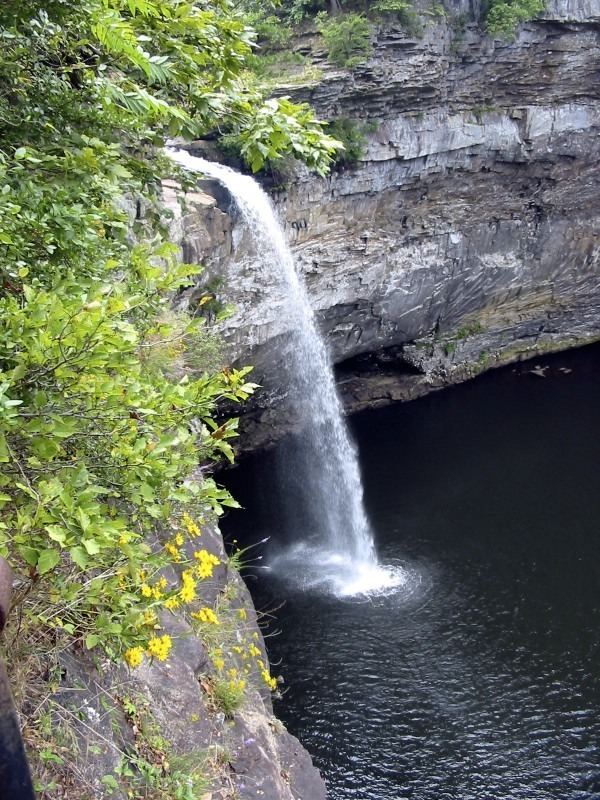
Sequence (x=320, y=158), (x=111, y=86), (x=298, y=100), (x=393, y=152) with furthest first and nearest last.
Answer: (x=393, y=152) → (x=298, y=100) → (x=320, y=158) → (x=111, y=86)

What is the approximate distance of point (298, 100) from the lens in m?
17.7

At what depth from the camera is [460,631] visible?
12344 millimetres

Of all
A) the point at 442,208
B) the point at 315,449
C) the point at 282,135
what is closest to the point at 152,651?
the point at 282,135

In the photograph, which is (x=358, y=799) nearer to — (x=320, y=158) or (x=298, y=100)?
(x=320, y=158)

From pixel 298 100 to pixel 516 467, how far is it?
1083 centimetres

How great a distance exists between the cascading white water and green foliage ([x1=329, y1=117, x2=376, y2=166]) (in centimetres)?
276

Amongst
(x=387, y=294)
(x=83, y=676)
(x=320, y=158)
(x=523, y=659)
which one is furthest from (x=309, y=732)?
(x=387, y=294)

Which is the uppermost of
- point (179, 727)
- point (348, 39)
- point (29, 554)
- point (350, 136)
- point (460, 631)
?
point (348, 39)

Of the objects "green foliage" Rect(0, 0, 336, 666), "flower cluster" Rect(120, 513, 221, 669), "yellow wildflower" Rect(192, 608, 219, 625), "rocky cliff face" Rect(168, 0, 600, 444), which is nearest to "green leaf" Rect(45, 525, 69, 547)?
"green foliage" Rect(0, 0, 336, 666)

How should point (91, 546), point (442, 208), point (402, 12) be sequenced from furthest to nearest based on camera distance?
1. point (442, 208)
2. point (402, 12)
3. point (91, 546)

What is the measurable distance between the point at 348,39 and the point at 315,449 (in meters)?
10.7

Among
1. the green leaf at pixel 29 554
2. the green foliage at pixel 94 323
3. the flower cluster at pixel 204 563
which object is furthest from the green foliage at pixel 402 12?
the green leaf at pixel 29 554

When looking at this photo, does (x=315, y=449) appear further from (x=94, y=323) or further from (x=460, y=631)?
(x=94, y=323)

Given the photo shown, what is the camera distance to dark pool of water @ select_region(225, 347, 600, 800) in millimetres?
9992
